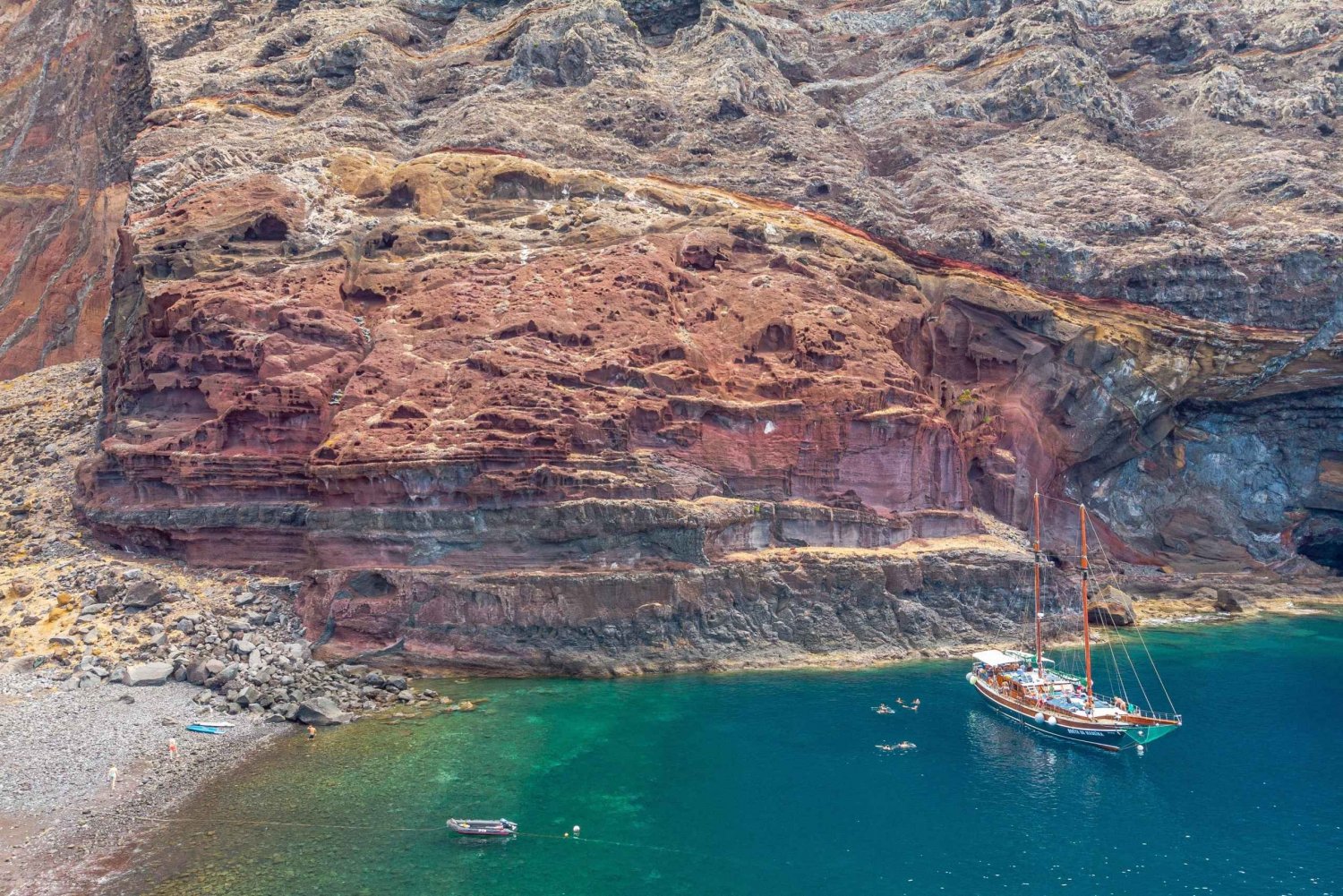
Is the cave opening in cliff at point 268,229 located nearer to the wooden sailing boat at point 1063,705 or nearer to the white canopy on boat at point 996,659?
the white canopy on boat at point 996,659

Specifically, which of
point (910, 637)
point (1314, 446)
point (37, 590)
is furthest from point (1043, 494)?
point (37, 590)

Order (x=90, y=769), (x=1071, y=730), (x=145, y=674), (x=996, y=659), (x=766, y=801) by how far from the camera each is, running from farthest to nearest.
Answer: (x=996, y=659), (x=145, y=674), (x=1071, y=730), (x=90, y=769), (x=766, y=801)

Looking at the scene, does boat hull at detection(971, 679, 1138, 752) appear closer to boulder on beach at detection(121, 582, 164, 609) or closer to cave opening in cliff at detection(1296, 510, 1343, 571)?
boulder on beach at detection(121, 582, 164, 609)

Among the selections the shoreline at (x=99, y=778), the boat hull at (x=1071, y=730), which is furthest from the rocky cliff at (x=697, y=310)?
the boat hull at (x=1071, y=730)

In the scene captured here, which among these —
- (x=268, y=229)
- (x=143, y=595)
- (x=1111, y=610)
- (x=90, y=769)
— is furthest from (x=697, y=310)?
(x=90, y=769)

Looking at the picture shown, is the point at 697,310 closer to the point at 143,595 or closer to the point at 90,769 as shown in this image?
the point at 143,595

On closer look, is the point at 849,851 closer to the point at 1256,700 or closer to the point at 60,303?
the point at 1256,700

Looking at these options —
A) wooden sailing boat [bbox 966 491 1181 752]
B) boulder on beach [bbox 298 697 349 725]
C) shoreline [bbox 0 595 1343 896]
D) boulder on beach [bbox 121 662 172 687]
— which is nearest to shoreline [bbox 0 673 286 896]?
shoreline [bbox 0 595 1343 896]
